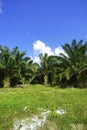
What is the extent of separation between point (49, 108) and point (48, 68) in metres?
17.6

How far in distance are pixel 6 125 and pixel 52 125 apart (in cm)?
293

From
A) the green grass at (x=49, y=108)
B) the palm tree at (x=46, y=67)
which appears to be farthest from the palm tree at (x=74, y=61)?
the green grass at (x=49, y=108)

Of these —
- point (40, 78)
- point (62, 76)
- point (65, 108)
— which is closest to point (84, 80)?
point (62, 76)

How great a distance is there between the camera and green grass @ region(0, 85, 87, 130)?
16094 mm

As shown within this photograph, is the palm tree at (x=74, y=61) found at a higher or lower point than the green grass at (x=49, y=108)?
higher

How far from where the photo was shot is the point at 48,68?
34.8 m

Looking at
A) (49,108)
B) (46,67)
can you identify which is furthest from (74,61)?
(49,108)

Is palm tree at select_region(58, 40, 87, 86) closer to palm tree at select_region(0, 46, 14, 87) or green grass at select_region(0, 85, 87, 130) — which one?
palm tree at select_region(0, 46, 14, 87)

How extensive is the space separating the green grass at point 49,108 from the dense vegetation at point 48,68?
9.23 meters

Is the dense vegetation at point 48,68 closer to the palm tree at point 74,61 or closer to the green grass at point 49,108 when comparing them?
the palm tree at point 74,61

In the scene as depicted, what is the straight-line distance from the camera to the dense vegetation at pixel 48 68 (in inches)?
1160

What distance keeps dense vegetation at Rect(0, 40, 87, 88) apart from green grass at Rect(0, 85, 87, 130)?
9.23 meters

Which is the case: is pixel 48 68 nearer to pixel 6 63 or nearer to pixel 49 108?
pixel 6 63

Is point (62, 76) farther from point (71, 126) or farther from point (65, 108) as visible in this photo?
point (71, 126)
